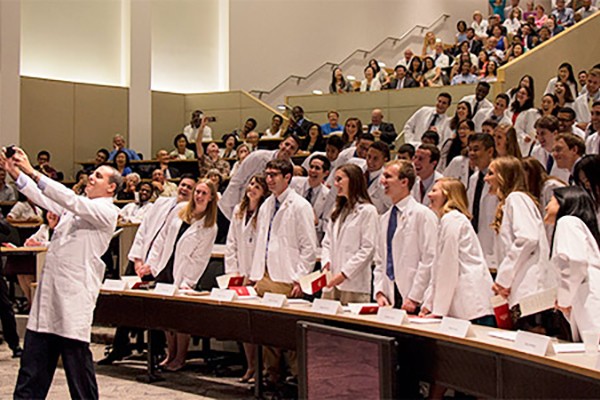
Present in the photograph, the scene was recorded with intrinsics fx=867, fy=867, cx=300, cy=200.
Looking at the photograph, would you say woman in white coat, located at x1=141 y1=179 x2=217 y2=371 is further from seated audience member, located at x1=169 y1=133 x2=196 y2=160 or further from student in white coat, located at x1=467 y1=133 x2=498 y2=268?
seated audience member, located at x1=169 y1=133 x2=196 y2=160

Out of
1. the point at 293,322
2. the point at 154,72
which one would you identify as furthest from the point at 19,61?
the point at 293,322

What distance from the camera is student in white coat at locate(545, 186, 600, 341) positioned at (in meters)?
3.75

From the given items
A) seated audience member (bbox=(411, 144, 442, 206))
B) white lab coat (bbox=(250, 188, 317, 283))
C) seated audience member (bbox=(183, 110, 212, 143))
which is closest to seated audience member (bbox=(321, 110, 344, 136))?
seated audience member (bbox=(183, 110, 212, 143))

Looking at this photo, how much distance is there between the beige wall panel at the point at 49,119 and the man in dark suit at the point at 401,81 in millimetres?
5367

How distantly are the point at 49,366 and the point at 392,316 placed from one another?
1.77 meters

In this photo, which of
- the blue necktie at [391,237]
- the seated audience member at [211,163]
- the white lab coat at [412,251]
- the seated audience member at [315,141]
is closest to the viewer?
the white lab coat at [412,251]

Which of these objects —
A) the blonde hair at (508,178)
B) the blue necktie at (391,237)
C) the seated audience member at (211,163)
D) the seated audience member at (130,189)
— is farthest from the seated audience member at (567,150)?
the seated audience member at (130,189)

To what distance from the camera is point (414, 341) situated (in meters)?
4.37

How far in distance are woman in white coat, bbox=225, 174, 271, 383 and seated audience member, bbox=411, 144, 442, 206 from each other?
115 cm

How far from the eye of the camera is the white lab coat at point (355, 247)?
5379mm

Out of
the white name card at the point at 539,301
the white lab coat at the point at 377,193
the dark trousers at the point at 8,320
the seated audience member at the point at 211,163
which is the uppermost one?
the seated audience member at the point at 211,163

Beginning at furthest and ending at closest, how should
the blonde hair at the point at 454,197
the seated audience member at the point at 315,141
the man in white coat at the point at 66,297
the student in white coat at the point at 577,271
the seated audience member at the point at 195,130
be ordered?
the seated audience member at the point at 195,130, the seated audience member at the point at 315,141, the blonde hair at the point at 454,197, the man in white coat at the point at 66,297, the student in white coat at the point at 577,271

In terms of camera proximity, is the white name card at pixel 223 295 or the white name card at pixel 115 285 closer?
the white name card at pixel 223 295

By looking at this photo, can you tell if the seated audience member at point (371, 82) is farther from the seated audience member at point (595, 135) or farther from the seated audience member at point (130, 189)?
the seated audience member at point (595, 135)
